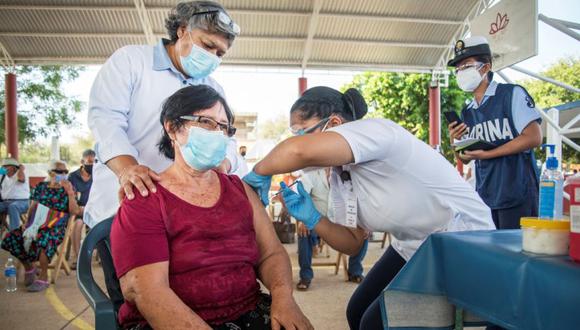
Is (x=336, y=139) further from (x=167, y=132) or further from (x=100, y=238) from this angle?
(x=100, y=238)

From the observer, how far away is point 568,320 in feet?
3.05

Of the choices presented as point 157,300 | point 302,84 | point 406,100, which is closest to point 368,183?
point 157,300

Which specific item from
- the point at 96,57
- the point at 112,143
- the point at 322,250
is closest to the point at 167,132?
the point at 112,143

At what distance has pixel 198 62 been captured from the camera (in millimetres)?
2002

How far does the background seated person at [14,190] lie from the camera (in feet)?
25.1

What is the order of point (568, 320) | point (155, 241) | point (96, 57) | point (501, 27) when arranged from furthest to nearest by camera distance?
1. point (96, 57)
2. point (501, 27)
3. point (155, 241)
4. point (568, 320)

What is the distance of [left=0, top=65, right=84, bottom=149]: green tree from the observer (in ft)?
63.3

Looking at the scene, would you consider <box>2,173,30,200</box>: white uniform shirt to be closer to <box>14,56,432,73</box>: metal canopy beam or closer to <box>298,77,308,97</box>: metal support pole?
<box>14,56,432,73</box>: metal canopy beam

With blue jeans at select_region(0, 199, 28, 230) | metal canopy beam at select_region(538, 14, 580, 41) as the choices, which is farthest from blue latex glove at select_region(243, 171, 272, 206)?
blue jeans at select_region(0, 199, 28, 230)

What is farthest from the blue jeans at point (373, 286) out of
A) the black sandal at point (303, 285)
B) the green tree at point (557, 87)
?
the green tree at point (557, 87)

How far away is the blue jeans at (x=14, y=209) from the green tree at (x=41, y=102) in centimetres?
1331

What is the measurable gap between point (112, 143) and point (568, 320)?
160 centimetres

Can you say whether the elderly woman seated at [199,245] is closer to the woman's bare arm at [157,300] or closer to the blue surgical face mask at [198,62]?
the woman's bare arm at [157,300]

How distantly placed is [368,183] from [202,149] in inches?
26.0
